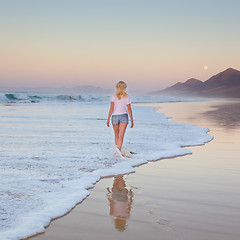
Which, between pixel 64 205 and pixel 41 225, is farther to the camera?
pixel 64 205

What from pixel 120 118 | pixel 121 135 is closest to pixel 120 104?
pixel 120 118

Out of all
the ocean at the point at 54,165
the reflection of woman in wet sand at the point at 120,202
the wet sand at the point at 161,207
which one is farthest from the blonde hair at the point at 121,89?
the reflection of woman in wet sand at the point at 120,202

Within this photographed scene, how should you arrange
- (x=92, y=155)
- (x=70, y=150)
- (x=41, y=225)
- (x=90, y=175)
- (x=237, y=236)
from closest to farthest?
(x=237, y=236) < (x=41, y=225) < (x=90, y=175) < (x=92, y=155) < (x=70, y=150)

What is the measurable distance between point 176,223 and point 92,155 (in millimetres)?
4463

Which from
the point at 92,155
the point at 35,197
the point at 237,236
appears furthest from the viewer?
the point at 92,155

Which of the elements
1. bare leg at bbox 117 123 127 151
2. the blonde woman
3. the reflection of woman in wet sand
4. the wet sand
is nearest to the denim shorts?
the blonde woman

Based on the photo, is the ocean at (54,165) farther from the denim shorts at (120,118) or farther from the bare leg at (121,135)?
the denim shorts at (120,118)

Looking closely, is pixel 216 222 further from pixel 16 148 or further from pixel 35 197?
pixel 16 148

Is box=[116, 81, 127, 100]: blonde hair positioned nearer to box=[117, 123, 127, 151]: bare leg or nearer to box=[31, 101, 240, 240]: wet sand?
box=[117, 123, 127, 151]: bare leg

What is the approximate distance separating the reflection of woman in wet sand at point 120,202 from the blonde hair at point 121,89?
2.91 m

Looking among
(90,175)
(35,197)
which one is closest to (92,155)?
(90,175)

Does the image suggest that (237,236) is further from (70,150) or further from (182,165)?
(70,150)

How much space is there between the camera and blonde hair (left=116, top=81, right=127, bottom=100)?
7991mm

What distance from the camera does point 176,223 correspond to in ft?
12.4
